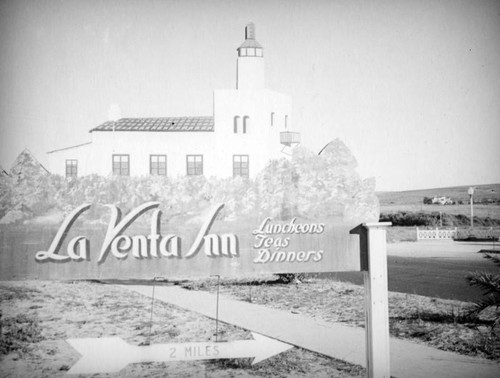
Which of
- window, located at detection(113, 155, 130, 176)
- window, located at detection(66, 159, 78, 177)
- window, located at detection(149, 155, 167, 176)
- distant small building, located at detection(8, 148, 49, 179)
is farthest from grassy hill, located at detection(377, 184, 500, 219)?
distant small building, located at detection(8, 148, 49, 179)

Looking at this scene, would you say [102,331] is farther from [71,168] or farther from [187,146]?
[187,146]

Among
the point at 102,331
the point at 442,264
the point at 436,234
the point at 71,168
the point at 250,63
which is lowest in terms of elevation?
the point at 102,331

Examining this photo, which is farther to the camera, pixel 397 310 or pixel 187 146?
pixel 397 310

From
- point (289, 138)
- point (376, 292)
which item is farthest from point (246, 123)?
point (376, 292)

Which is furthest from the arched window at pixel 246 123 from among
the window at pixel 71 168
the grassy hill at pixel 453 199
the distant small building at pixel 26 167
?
the distant small building at pixel 26 167

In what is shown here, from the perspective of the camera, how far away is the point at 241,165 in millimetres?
5648

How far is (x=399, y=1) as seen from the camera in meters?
6.50

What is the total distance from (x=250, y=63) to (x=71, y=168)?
251 centimetres

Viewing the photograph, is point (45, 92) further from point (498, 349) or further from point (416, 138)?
point (498, 349)

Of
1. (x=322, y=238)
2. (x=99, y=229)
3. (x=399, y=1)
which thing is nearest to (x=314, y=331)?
(x=322, y=238)

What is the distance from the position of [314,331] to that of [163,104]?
11.0ft

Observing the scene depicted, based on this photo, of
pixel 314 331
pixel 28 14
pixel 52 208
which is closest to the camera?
pixel 52 208

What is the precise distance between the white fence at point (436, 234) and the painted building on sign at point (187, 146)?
2726mm

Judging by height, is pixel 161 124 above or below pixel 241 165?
above
